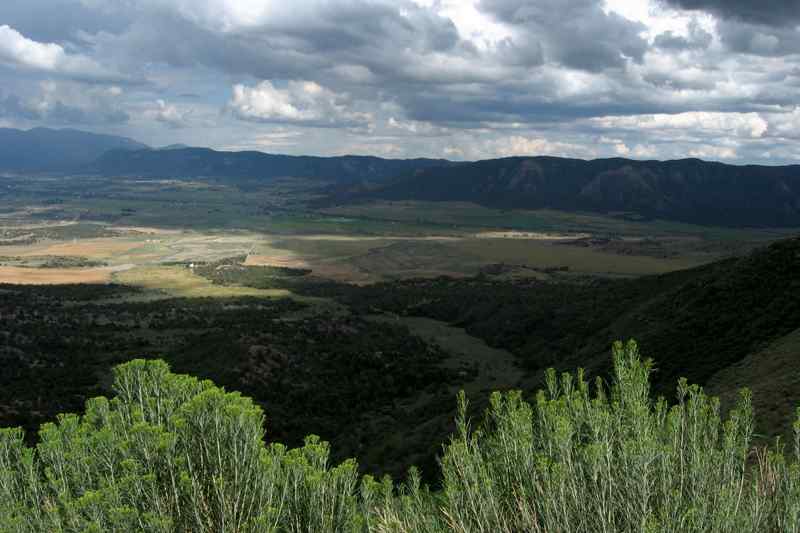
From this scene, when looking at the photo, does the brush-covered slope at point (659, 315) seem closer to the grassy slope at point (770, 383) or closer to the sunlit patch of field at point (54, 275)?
the grassy slope at point (770, 383)

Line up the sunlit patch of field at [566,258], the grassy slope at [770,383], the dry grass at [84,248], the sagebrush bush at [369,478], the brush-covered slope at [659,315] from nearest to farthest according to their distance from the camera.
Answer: the sagebrush bush at [369,478]
the grassy slope at [770,383]
the brush-covered slope at [659,315]
the sunlit patch of field at [566,258]
the dry grass at [84,248]

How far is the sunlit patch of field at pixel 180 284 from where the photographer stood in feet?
298

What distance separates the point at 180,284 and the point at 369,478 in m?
98.3

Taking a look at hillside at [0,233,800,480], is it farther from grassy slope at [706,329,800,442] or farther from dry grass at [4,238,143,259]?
dry grass at [4,238,143,259]

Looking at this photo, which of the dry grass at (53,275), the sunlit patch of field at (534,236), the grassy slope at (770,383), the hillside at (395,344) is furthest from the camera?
the sunlit patch of field at (534,236)

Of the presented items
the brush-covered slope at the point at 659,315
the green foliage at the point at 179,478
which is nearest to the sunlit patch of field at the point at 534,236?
the brush-covered slope at the point at 659,315

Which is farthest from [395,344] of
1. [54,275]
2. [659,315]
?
[54,275]

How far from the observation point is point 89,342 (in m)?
54.2

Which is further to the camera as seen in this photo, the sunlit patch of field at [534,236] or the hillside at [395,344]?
the sunlit patch of field at [534,236]

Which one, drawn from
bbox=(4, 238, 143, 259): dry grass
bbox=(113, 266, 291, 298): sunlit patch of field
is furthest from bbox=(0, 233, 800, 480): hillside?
bbox=(4, 238, 143, 259): dry grass

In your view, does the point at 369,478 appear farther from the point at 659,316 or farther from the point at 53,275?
the point at 53,275

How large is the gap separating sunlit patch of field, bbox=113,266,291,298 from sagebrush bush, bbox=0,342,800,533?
266 feet

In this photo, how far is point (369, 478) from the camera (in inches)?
372

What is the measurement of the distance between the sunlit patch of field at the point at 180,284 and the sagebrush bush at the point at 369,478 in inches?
3188
